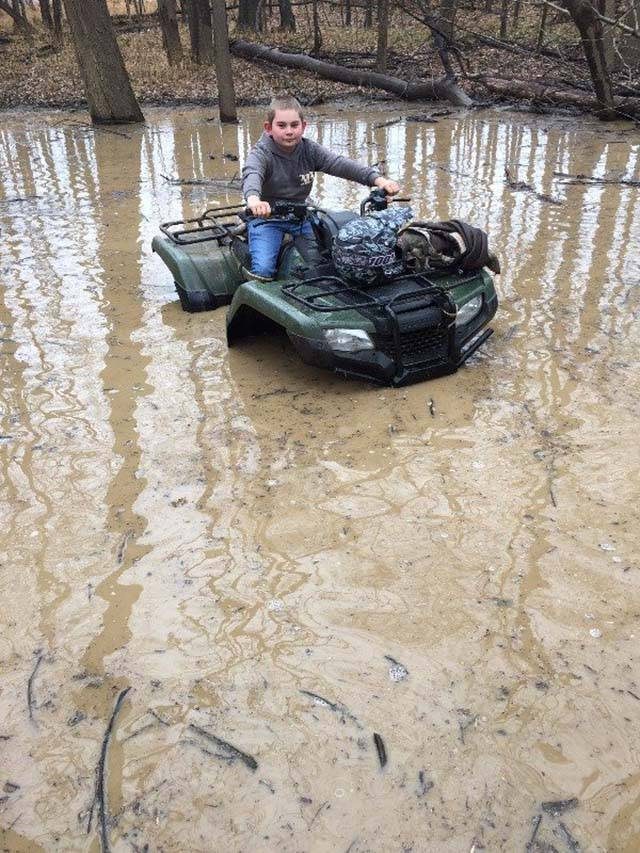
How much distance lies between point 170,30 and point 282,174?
55.4 feet

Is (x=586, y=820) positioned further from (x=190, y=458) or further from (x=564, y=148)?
(x=564, y=148)

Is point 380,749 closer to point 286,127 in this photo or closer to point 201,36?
point 286,127

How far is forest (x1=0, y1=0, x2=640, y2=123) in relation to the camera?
44.1 ft

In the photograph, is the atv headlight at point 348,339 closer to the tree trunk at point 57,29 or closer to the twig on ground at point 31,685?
the twig on ground at point 31,685

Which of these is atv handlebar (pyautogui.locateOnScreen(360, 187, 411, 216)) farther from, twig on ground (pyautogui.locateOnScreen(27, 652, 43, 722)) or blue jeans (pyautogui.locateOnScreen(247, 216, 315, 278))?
twig on ground (pyautogui.locateOnScreen(27, 652, 43, 722))

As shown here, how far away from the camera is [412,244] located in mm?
4469

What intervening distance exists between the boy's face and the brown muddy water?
4.50 ft

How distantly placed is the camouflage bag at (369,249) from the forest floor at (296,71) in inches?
457

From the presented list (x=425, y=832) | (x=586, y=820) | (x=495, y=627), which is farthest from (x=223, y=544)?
(x=586, y=820)

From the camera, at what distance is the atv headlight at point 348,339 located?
3.98 m

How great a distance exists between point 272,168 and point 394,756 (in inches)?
163

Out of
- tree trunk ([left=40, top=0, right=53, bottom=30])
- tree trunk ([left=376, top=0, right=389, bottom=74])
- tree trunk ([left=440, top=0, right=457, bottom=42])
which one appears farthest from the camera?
tree trunk ([left=40, top=0, right=53, bottom=30])

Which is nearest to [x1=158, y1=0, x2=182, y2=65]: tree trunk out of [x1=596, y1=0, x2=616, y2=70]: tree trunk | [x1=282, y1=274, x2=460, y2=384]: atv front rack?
[x1=596, y1=0, x2=616, y2=70]: tree trunk

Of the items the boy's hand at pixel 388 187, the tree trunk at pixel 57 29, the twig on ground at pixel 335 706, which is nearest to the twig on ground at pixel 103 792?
the twig on ground at pixel 335 706
